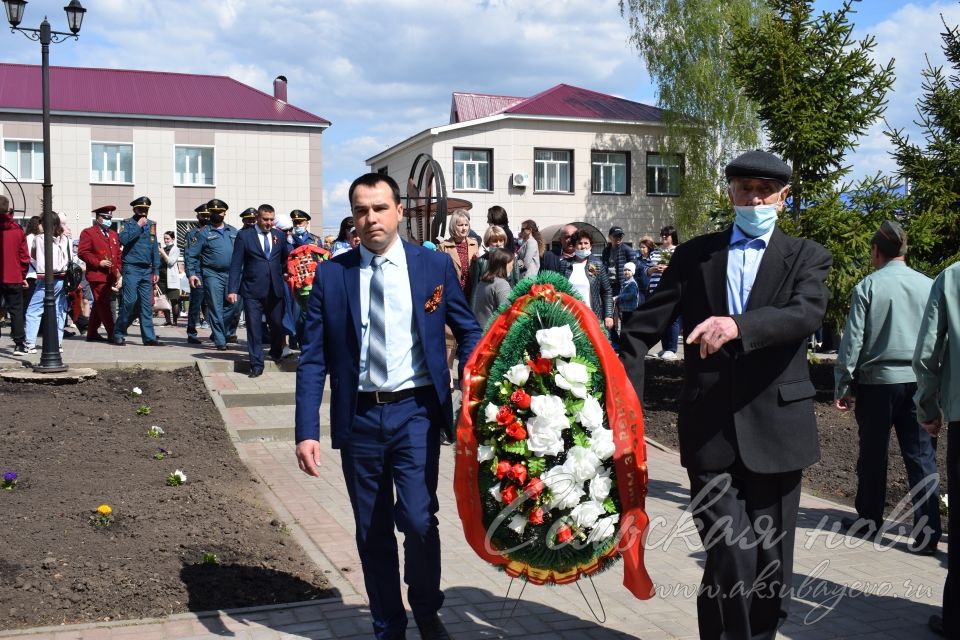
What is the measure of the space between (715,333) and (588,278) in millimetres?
9285

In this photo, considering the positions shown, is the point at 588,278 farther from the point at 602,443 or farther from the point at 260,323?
the point at 602,443

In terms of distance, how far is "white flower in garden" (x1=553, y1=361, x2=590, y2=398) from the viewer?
14.0 ft

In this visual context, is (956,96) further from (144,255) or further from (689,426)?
(144,255)

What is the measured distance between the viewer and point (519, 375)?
14.1ft

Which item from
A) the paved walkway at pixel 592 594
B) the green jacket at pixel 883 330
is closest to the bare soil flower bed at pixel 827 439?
the paved walkway at pixel 592 594

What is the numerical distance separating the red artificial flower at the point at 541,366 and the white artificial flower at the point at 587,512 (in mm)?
616

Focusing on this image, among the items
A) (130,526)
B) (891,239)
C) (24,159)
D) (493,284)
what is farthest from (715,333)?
(24,159)

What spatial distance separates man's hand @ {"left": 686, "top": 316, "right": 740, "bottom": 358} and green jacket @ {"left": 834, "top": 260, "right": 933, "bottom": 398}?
3205 mm

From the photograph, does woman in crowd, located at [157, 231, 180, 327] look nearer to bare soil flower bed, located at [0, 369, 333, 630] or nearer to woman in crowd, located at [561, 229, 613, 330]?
woman in crowd, located at [561, 229, 613, 330]

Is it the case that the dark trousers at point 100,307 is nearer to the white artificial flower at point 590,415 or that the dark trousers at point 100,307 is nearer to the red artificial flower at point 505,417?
the red artificial flower at point 505,417

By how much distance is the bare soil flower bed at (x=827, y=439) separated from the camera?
8.01 m

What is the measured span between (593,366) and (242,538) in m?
2.81

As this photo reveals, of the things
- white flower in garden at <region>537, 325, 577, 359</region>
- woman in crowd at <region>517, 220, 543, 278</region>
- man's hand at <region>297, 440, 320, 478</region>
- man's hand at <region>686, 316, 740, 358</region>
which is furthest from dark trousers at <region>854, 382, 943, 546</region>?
woman in crowd at <region>517, 220, 543, 278</region>

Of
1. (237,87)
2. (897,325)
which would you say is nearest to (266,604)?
(897,325)
